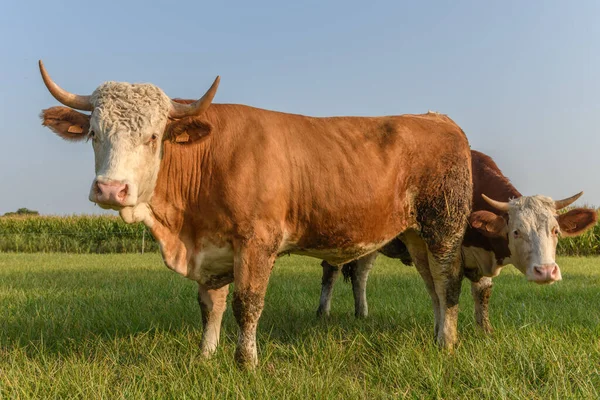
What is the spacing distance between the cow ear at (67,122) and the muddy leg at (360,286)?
424 cm

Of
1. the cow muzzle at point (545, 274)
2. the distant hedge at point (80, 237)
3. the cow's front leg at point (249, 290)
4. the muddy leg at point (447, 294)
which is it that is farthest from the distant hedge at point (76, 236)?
the cow muzzle at point (545, 274)

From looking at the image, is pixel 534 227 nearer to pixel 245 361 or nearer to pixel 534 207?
pixel 534 207

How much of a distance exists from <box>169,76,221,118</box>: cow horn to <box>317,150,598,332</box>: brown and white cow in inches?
120

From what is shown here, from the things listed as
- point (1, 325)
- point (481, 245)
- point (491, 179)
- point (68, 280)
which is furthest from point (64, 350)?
point (68, 280)

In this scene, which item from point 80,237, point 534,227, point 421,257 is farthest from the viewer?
point 80,237

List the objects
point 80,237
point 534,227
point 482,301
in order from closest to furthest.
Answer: point 534,227 → point 482,301 → point 80,237

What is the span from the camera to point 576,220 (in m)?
5.35

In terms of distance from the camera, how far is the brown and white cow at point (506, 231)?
4969mm

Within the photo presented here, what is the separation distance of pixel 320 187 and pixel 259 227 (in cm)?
76

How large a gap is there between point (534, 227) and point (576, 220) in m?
0.66

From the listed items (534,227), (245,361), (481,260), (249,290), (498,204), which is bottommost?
(245,361)

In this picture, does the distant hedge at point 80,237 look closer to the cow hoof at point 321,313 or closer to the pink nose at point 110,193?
the cow hoof at point 321,313

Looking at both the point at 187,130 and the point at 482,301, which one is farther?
the point at 482,301

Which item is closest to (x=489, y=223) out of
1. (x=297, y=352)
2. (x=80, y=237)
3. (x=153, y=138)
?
(x=297, y=352)
